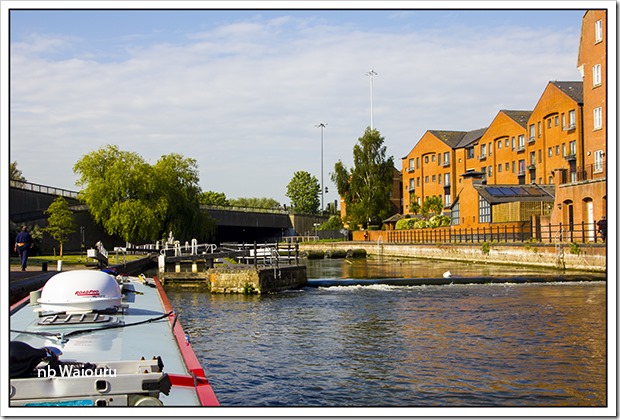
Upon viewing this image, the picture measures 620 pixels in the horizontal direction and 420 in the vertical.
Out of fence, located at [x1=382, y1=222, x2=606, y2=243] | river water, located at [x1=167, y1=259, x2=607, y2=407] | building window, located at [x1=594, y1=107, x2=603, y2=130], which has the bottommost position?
river water, located at [x1=167, y1=259, x2=607, y2=407]

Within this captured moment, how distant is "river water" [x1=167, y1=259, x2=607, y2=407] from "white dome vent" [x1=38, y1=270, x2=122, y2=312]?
3.03m

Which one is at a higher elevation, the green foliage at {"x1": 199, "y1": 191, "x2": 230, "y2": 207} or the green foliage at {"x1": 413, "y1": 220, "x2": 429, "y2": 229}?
the green foliage at {"x1": 199, "y1": 191, "x2": 230, "y2": 207}

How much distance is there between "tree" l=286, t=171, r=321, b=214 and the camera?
5217 inches

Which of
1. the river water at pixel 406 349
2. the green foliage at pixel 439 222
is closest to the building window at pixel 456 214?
the green foliage at pixel 439 222

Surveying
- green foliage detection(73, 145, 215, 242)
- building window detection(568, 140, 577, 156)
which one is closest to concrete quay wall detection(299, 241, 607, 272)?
building window detection(568, 140, 577, 156)

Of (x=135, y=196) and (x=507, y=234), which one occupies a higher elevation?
(x=135, y=196)

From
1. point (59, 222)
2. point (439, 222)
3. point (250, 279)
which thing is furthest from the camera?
point (439, 222)

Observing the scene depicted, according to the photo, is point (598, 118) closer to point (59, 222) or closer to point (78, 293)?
point (59, 222)

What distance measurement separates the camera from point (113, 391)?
6.26 metres

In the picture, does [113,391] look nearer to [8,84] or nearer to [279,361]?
[8,84]

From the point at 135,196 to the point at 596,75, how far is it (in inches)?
1464

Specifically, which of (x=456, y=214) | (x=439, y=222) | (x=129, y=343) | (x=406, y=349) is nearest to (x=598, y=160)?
(x=456, y=214)

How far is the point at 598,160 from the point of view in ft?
140

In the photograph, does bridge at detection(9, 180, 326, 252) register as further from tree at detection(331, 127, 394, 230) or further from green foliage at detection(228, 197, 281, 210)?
green foliage at detection(228, 197, 281, 210)
